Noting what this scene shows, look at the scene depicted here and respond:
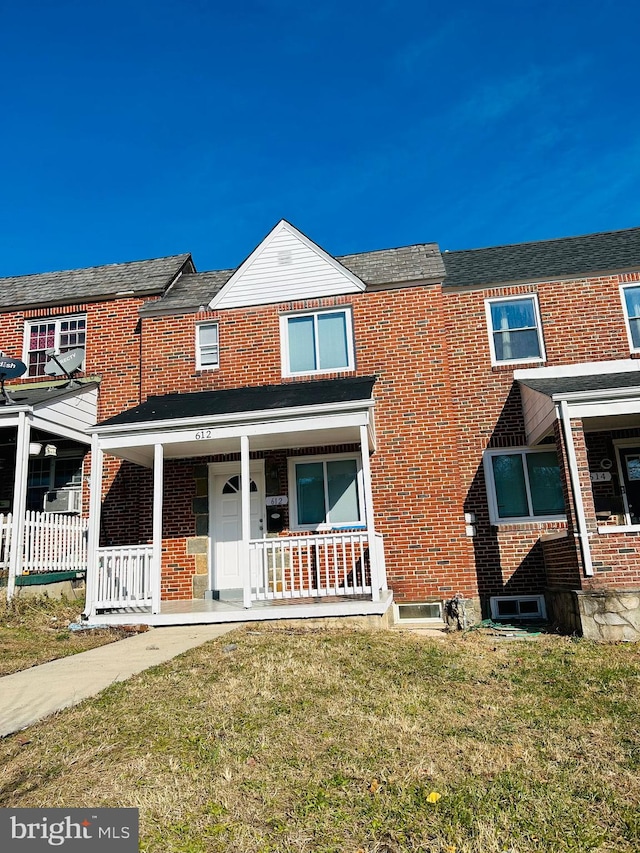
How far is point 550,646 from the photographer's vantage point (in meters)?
8.09

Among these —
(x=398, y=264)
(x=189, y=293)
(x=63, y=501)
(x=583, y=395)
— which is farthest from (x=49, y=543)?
(x=583, y=395)

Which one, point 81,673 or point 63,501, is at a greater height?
point 63,501

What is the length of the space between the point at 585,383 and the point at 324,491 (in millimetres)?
4915

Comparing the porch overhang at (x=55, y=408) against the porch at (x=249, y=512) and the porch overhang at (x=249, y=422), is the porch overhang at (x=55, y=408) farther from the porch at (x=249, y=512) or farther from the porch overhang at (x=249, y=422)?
the porch at (x=249, y=512)

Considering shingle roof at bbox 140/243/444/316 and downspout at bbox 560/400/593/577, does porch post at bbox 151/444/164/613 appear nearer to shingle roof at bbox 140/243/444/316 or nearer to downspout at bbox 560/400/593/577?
shingle roof at bbox 140/243/444/316

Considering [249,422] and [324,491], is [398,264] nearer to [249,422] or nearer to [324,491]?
[324,491]

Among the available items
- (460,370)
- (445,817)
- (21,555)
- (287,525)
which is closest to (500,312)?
(460,370)

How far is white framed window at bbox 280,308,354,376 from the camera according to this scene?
13.2 metres

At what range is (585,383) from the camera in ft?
34.6

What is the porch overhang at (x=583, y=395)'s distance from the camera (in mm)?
9680

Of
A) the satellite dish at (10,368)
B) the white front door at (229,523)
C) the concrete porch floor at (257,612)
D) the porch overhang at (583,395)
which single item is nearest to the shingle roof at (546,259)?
the porch overhang at (583,395)

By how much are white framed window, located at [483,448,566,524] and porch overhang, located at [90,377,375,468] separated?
7.94ft

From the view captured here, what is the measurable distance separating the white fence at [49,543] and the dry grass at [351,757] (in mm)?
6309

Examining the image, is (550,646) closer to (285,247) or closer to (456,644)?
(456,644)
